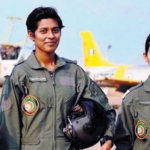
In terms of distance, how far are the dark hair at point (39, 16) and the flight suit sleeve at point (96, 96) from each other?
386 mm

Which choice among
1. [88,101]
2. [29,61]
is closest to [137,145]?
[88,101]

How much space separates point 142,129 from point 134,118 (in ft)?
0.37

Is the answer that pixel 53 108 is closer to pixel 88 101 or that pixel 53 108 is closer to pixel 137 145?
pixel 88 101

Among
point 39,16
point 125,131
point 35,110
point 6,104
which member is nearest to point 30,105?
point 35,110

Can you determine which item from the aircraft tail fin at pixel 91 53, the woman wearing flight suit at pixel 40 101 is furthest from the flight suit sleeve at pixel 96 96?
the aircraft tail fin at pixel 91 53

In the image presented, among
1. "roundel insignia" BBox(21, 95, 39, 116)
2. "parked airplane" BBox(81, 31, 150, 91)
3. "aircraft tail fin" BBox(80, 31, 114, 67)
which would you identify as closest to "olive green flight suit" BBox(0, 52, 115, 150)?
"roundel insignia" BBox(21, 95, 39, 116)

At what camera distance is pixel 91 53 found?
43.0 metres

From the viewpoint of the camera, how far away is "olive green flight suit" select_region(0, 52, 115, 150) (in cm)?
277

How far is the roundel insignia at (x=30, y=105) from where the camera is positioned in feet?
9.09

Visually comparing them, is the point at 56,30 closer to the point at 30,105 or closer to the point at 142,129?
the point at 30,105

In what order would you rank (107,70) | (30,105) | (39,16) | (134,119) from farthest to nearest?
(107,70) → (134,119) → (39,16) → (30,105)

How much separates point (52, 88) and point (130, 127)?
2.02 ft

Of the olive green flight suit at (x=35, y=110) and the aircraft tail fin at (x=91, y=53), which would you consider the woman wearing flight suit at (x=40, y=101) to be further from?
the aircraft tail fin at (x=91, y=53)

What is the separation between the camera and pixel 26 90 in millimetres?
2816
